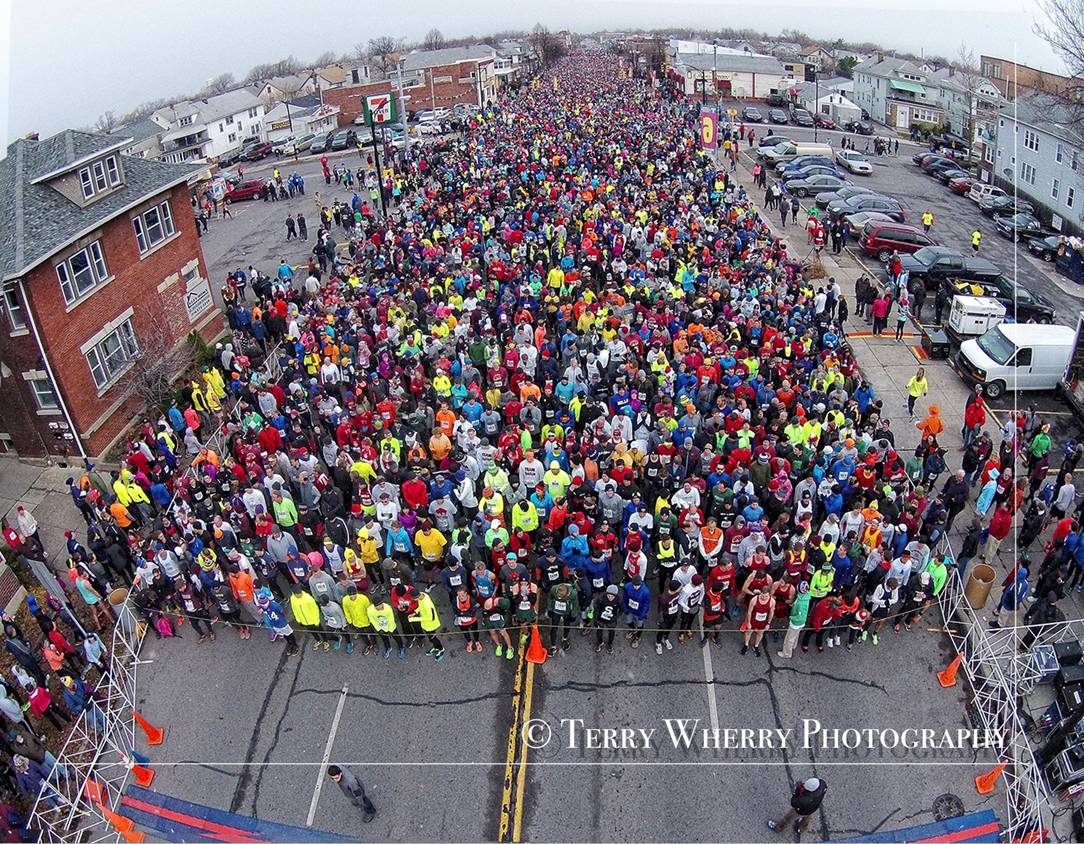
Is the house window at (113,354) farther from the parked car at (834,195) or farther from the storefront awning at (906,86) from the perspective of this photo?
the storefront awning at (906,86)

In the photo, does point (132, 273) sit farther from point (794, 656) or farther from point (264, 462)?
point (794, 656)

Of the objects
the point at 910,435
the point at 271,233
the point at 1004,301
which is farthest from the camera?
the point at 271,233

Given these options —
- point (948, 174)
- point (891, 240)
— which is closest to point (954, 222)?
point (948, 174)

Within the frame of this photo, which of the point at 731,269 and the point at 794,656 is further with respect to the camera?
the point at 731,269

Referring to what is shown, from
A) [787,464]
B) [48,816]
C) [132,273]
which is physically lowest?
[48,816]

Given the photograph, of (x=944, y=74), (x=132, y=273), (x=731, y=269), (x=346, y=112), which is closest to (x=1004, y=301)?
(x=731, y=269)

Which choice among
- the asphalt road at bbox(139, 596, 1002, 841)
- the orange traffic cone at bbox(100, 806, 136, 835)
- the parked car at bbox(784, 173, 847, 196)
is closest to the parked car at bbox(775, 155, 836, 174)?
the parked car at bbox(784, 173, 847, 196)

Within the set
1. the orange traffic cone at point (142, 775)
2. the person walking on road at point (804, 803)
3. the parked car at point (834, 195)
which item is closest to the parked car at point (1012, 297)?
the parked car at point (834, 195)
